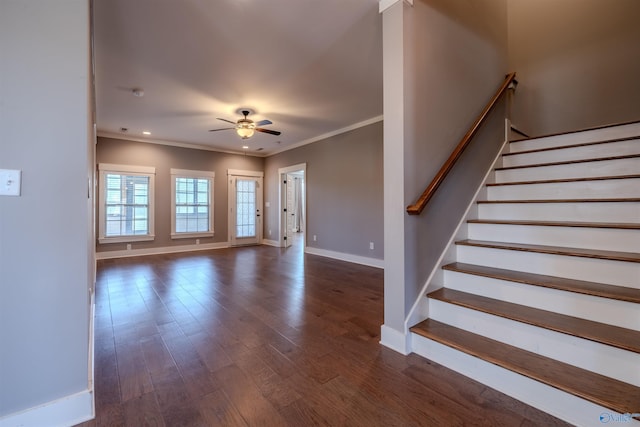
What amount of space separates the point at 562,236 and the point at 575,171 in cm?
83

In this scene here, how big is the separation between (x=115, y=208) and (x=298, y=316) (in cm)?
529

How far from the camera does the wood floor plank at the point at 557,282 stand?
147cm

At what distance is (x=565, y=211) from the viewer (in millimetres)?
2170

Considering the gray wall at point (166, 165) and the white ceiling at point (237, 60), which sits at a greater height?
the white ceiling at point (237, 60)

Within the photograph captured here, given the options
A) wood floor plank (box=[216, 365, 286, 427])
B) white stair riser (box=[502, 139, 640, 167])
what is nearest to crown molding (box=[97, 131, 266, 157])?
wood floor plank (box=[216, 365, 286, 427])

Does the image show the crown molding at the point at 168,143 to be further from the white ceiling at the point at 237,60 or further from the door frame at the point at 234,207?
the white ceiling at the point at 237,60

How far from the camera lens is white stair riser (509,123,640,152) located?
2510 millimetres

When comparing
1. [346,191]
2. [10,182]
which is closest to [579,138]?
[346,191]

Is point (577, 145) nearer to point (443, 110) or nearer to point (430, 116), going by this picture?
point (443, 110)

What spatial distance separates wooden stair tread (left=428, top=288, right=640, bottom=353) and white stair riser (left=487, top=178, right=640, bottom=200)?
120 cm

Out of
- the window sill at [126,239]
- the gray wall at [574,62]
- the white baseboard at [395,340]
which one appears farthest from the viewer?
the window sill at [126,239]

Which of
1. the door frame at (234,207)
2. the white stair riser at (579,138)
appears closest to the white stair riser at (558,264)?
the white stair riser at (579,138)

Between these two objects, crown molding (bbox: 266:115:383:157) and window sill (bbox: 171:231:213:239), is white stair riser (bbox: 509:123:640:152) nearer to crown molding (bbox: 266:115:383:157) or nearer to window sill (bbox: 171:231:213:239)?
crown molding (bbox: 266:115:383:157)

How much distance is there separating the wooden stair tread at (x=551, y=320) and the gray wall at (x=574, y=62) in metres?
3.33
